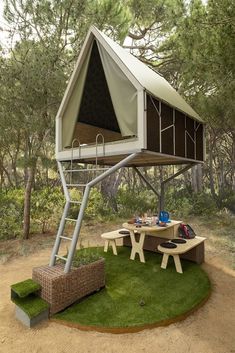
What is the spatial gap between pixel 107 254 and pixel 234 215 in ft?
27.2

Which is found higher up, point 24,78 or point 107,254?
point 24,78

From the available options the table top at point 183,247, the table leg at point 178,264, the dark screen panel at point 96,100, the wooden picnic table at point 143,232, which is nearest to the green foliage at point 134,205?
the wooden picnic table at point 143,232

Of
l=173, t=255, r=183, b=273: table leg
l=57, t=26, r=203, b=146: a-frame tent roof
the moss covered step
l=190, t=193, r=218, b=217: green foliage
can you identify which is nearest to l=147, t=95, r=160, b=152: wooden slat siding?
l=57, t=26, r=203, b=146: a-frame tent roof

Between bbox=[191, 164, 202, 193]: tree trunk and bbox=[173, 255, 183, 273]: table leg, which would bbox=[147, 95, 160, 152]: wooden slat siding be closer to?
bbox=[173, 255, 183, 273]: table leg

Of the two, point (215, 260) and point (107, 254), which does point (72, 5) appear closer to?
point (107, 254)

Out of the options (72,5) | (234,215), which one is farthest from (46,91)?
(234,215)

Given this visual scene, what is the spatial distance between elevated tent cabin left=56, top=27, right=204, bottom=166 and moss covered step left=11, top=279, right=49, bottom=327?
2812mm

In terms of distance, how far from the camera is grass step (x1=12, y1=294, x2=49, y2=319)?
3.94m

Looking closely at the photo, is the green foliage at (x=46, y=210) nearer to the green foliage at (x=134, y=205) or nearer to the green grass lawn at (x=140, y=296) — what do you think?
the green foliage at (x=134, y=205)

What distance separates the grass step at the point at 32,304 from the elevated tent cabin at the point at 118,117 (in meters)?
0.66

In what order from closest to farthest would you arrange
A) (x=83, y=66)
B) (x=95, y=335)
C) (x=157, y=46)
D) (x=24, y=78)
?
(x=95, y=335), (x=83, y=66), (x=24, y=78), (x=157, y=46)

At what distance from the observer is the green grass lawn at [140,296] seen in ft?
13.3

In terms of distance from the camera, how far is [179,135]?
587 cm

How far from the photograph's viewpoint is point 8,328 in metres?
3.92
